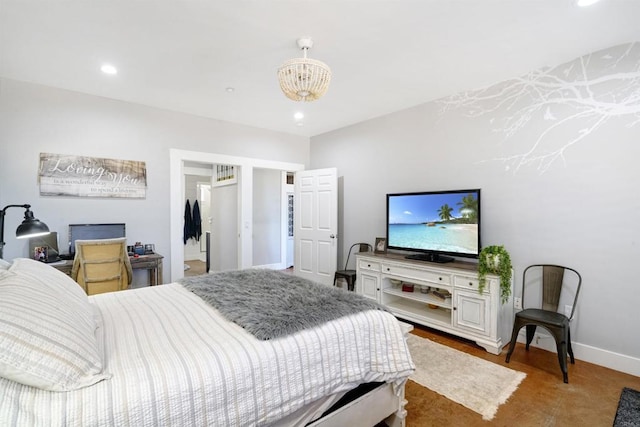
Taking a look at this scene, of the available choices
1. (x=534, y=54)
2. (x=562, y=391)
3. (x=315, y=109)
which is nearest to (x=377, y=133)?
(x=315, y=109)

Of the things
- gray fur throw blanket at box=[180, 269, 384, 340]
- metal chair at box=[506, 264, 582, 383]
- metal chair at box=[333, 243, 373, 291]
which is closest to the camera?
gray fur throw blanket at box=[180, 269, 384, 340]

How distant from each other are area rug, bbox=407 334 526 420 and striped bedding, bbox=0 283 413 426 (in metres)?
0.73

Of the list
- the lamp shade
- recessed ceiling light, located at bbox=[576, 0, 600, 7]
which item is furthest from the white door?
the lamp shade

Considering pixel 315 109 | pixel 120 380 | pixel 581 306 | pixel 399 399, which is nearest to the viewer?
pixel 120 380

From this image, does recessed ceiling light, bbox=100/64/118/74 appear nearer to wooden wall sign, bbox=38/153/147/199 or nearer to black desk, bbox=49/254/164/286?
wooden wall sign, bbox=38/153/147/199

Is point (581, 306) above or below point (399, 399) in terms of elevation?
above

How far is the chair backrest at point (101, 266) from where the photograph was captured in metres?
2.80

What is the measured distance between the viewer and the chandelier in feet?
6.45

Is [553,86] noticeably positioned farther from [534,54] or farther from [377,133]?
[377,133]

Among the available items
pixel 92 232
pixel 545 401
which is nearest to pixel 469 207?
pixel 545 401

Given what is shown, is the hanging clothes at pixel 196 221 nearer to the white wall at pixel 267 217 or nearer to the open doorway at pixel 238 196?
the white wall at pixel 267 217

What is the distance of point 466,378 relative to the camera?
2.35 m

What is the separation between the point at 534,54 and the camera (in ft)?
8.52

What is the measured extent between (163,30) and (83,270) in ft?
7.37
